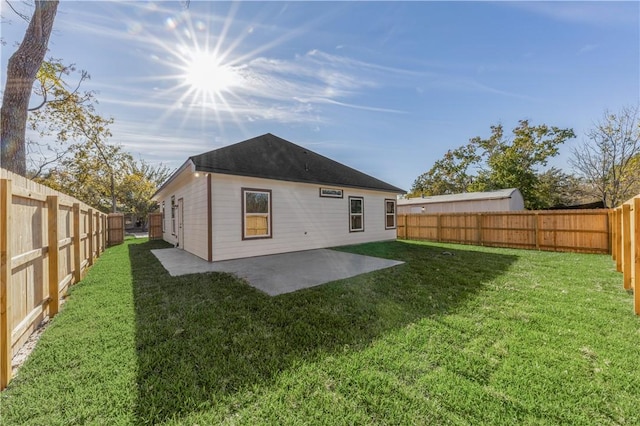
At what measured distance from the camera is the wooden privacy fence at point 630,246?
3.56 meters

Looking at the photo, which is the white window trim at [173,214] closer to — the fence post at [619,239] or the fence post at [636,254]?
the fence post at [636,254]

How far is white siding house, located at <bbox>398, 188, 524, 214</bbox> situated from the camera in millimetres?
17562

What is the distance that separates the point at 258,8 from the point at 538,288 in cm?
948

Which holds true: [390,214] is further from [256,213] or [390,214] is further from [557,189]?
[557,189]

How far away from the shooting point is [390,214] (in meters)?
13.0

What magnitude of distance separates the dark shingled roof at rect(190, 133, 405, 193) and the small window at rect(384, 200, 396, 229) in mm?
713

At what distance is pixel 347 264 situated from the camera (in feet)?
22.2

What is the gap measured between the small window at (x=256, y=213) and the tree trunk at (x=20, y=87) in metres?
5.52

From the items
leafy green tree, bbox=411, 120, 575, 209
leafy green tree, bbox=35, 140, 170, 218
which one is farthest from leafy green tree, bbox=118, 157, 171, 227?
leafy green tree, bbox=411, 120, 575, 209

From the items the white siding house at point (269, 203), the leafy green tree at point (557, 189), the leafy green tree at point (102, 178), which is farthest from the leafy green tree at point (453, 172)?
the leafy green tree at point (102, 178)

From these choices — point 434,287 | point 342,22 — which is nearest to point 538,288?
point 434,287

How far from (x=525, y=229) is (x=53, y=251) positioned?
14030 millimetres

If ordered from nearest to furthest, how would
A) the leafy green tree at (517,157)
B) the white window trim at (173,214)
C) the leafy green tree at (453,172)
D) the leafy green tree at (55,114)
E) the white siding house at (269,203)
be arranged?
the white siding house at (269,203) < the leafy green tree at (55,114) < the white window trim at (173,214) < the leafy green tree at (517,157) < the leafy green tree at (453,172)

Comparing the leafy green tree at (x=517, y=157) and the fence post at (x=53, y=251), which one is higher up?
the leafy green tree at (x=517, y=157)
